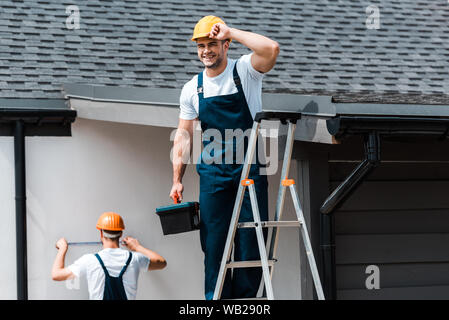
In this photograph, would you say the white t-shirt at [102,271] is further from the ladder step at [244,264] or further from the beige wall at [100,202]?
the beige wall at [100,202]

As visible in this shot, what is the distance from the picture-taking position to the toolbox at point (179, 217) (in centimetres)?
538

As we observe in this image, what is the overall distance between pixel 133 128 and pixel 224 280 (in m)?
2.29

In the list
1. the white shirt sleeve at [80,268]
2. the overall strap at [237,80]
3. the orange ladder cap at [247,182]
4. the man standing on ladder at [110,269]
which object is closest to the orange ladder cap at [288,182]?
the orange ladder cap at [247,182]

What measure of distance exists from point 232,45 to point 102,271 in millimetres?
3537

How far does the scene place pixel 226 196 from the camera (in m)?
5.34

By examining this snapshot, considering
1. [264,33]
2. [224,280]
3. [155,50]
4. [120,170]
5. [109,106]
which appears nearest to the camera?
[224,280]

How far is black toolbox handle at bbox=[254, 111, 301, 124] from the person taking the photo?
5145mm

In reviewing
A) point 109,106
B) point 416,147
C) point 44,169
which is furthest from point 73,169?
point 416,147

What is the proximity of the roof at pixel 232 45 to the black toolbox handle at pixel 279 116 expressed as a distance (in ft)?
5.30

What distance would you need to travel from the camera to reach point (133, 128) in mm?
7219

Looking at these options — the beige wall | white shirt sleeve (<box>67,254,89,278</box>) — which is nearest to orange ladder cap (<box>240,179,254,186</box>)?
white shirt sleeve (<box>67,254,89,278</box>)

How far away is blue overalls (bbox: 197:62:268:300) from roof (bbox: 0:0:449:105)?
1.86m
